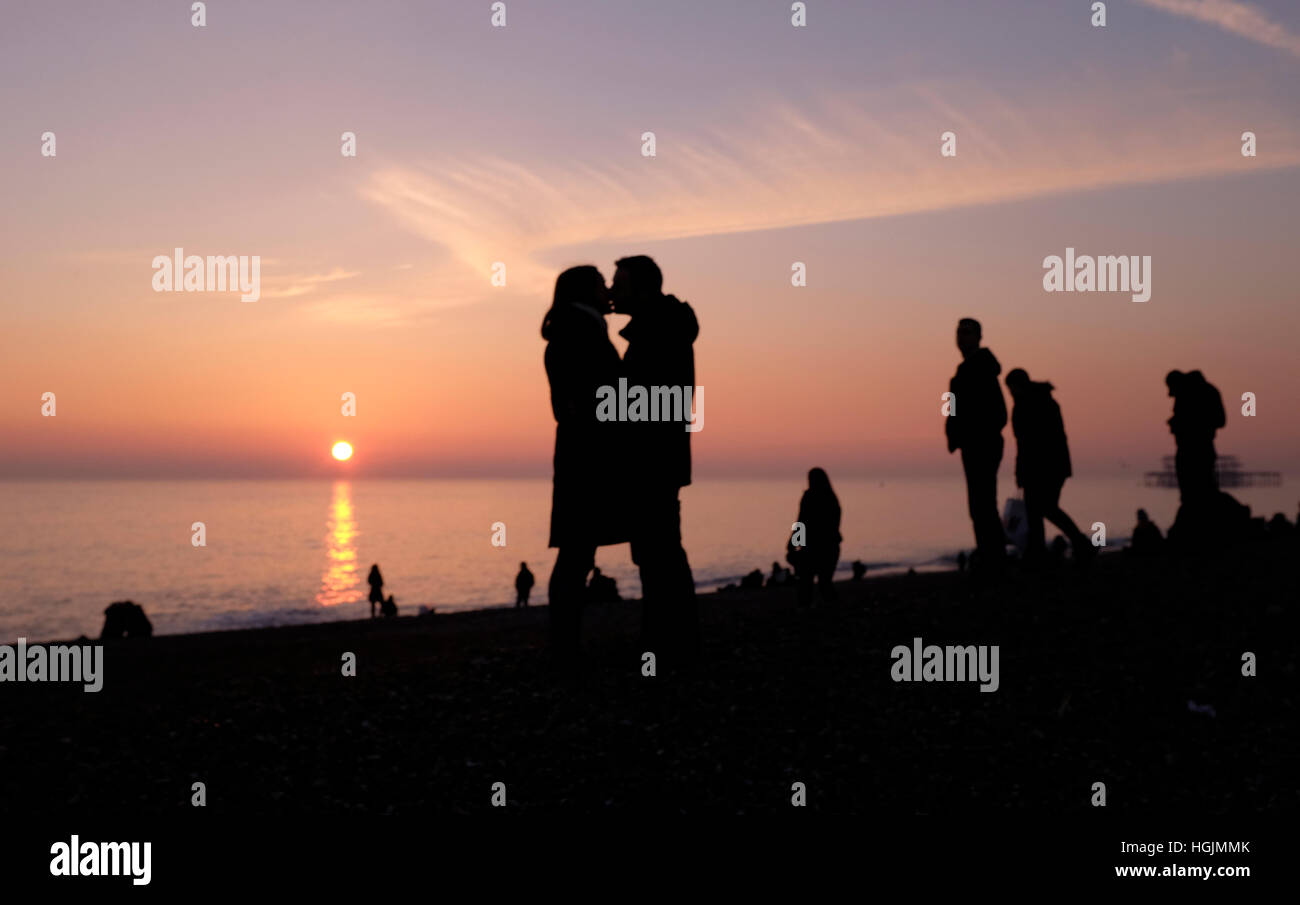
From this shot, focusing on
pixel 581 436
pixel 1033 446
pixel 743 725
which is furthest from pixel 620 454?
pixel 1033 446

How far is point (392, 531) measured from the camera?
547 feet

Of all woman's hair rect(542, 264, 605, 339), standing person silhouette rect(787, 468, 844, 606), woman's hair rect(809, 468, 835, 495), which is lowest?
standing person silhouette rect(787, 468, 844, 606)

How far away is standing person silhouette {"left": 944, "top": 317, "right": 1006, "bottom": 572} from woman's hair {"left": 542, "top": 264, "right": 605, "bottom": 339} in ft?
19.5

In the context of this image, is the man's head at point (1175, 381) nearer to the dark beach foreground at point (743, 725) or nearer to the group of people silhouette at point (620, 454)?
the dark beach foreground at point (743, 725)

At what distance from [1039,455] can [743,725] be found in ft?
25.5

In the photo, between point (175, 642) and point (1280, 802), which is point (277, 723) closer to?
point (1280, 802)

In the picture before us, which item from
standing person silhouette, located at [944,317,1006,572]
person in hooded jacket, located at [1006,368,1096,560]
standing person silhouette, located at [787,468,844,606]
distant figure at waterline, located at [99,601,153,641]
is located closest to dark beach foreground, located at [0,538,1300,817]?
standing person silhouette, located at [944,317,1006,572]

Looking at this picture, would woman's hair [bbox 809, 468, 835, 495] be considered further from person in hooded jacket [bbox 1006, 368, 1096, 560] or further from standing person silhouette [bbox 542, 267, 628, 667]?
standing person silhouette [bbox 542, 267, 628, 667]

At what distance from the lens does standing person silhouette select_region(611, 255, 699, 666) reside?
834cm

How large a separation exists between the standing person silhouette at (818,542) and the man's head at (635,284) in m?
6.34

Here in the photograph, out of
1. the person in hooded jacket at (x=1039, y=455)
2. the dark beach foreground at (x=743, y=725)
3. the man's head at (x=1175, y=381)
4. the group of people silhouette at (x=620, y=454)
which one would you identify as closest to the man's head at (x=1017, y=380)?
the person in hooded jacket at (x=1039, y=455)

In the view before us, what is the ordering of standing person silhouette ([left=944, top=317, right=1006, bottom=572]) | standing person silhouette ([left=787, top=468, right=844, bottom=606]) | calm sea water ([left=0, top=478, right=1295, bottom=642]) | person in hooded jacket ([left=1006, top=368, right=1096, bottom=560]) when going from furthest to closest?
calm sea water ([left=0, top=478, right=1295, bottom=642])
standing person silhouette ([left=787, top=468, right=844, bottom=606])
person in hooded jacket ([left=1006, top=368, right=1096, bottom=560])
standing person silhouette ([left=944, top=317, right=1006, bottom=572])
